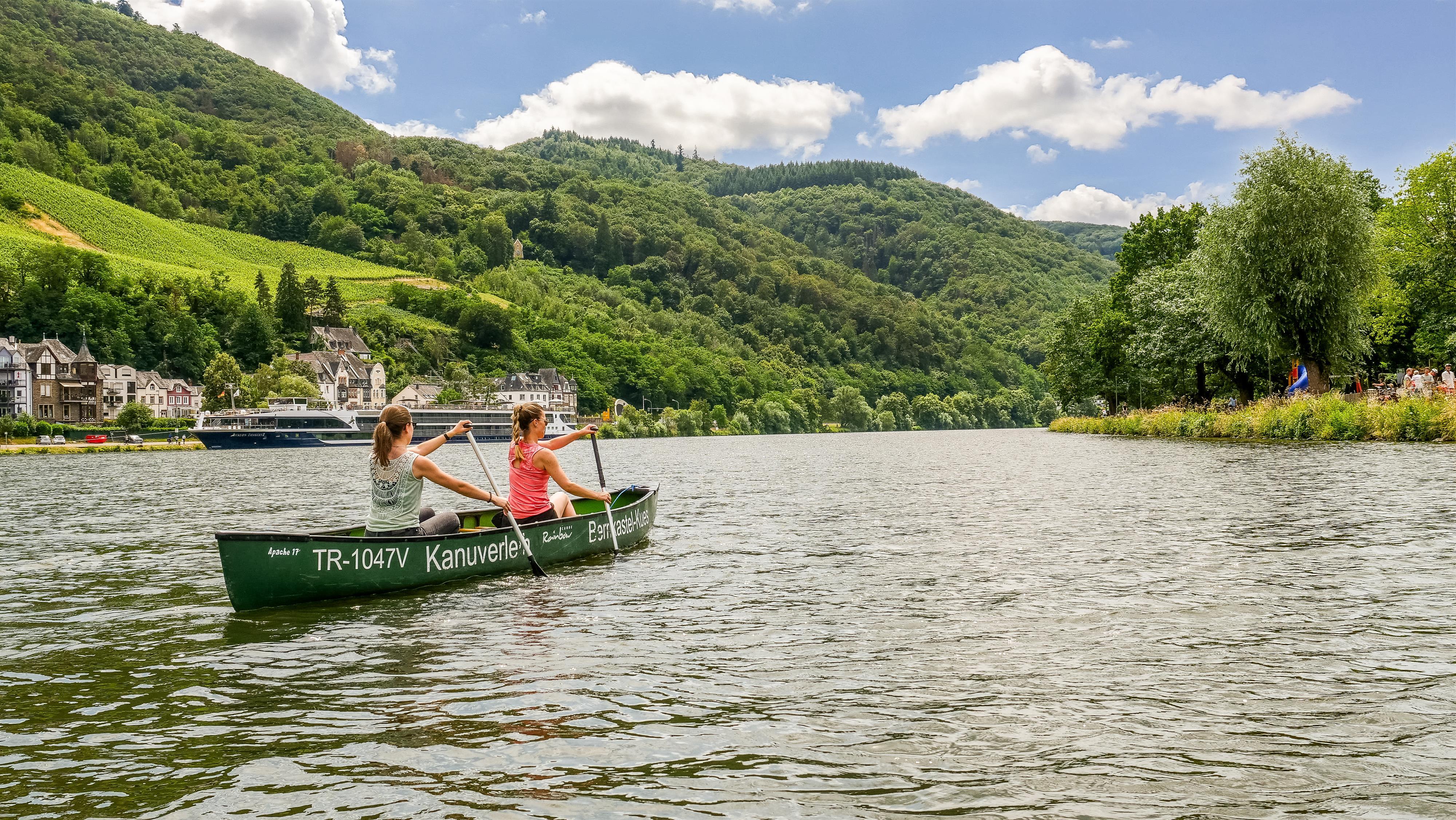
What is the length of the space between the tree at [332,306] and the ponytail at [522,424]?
16380cm

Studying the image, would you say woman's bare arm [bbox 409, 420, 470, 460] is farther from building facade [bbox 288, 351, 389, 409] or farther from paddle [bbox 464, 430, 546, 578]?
building facade [bbox 288, 351, 389, 409]

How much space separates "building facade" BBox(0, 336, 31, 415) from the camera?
4579 inches

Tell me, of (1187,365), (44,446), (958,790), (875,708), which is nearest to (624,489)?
(875,708)

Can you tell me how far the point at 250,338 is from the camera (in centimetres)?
14838

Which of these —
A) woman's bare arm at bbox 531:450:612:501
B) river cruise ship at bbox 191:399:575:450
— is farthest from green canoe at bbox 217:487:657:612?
river cruise ship at bbox 191:399:575:450

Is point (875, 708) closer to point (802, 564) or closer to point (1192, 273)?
point (802, 564)

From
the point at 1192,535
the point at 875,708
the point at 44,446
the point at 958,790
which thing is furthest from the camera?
the point at 44,446

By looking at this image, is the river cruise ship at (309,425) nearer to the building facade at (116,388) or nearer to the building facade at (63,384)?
the building facade at (116,388)

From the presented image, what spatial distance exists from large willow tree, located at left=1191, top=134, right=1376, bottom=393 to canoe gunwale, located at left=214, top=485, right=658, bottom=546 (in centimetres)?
4615

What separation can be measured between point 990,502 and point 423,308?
572 feet

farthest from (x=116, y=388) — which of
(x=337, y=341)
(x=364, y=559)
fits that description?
(x=364, y=559)

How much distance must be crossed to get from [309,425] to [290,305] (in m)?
55.9

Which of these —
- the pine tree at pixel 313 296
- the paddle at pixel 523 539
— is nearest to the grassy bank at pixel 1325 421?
the paddle at pixel 523 539

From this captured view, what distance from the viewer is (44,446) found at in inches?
3583
